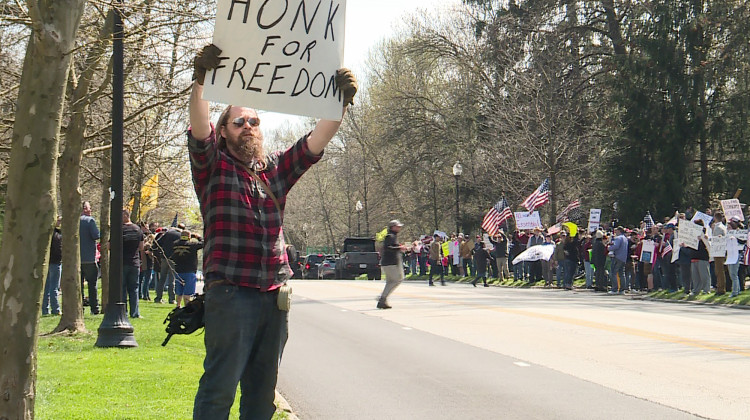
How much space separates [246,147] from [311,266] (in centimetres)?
5528

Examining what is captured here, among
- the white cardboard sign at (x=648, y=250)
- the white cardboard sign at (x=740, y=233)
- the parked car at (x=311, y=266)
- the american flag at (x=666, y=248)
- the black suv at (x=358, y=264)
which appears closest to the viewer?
the white cardboard sign at (x=740, y=233)

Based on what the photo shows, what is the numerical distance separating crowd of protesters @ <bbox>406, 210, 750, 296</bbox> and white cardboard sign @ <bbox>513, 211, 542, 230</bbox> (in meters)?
0.50

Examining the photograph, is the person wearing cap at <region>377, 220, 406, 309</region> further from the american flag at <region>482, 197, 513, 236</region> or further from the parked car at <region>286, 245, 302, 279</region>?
the american flag at <region>482, 197, 513, 236</region>

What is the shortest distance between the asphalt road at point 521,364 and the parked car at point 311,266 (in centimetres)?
3876

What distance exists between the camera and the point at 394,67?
61500mm

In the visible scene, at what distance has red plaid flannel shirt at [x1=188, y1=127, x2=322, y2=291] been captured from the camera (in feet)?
15.0

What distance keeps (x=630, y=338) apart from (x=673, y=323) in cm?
294

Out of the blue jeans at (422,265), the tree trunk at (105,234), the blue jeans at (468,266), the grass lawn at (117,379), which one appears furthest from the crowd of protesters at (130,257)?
the blue jeans at (422,265)

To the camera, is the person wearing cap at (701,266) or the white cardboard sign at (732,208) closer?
the person wearing cap at (701,266)

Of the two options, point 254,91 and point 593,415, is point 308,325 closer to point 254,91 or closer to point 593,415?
point 593,415

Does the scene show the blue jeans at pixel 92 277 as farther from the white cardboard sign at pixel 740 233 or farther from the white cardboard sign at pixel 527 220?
the white cardboard sign at pixel 527 220

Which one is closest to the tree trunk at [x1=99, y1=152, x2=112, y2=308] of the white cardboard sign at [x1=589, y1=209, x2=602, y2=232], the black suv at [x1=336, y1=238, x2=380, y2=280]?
the white cardboard sign at [x1=589, y1=209, x2=602, y2=232]

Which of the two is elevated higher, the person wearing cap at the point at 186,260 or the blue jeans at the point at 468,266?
the blue jeans at the point at 468,266

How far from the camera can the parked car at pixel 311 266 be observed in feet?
195
